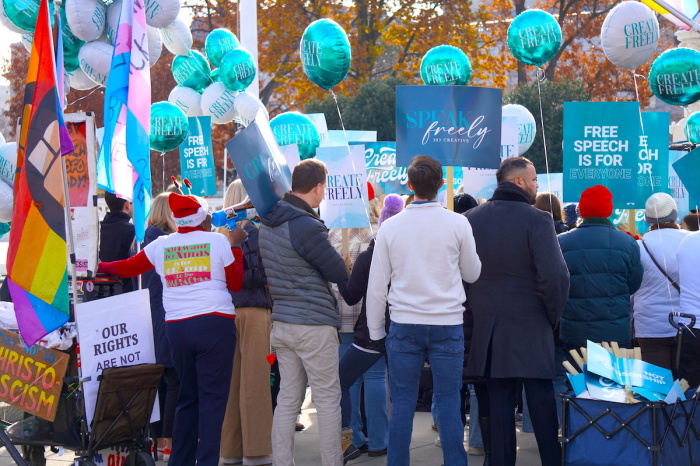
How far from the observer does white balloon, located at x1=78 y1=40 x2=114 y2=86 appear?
745cm

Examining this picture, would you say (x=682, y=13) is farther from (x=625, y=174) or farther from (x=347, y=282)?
(x=347, y=282)

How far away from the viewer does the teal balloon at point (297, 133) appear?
9828 mm

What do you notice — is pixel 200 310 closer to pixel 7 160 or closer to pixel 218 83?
pixel 7 160

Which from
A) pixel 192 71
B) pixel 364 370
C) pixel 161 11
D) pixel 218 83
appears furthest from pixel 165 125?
pixel 364 370

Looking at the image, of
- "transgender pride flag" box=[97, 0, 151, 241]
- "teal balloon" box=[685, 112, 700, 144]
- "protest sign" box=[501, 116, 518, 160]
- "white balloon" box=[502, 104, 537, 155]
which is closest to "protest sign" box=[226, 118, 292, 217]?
"transgender pride flag" box=[97, 0, 151, 241]

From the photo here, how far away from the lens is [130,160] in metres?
5.80

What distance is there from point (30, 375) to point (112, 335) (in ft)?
1.64

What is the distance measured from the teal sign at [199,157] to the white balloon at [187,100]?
337 millimetres

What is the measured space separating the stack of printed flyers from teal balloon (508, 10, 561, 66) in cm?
436

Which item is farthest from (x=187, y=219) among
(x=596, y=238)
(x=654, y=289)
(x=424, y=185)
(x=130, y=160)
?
(x=654, y=289)

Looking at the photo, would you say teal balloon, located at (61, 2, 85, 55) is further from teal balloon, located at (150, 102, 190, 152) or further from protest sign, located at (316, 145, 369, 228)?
Answer: protest sign, located at (316, 145, 369, 228)

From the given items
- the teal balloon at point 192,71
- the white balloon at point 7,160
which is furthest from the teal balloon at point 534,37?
the white balloon at point 7,160

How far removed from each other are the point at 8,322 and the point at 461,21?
24.9m

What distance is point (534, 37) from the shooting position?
8.96 m
